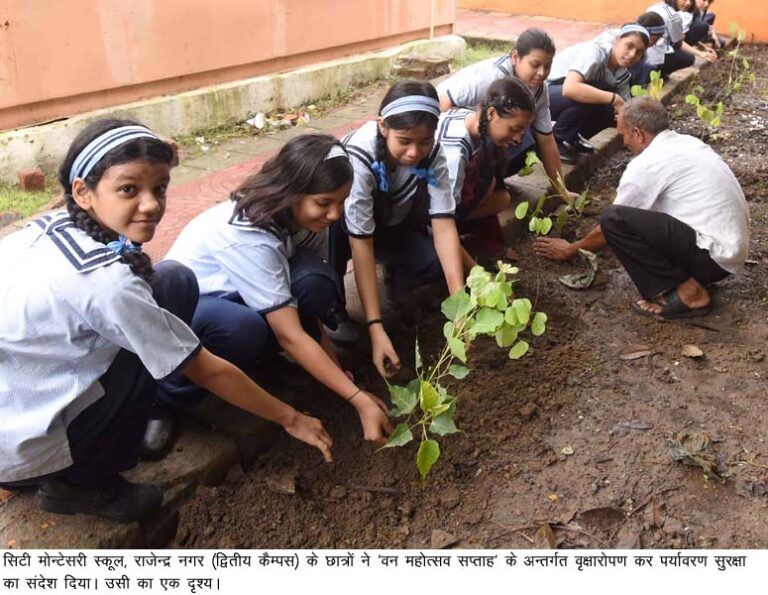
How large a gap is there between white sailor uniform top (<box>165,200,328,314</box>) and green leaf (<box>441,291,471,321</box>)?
18.6 inches

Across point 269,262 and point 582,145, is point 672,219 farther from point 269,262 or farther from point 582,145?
point 269,262

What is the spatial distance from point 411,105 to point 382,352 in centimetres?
83

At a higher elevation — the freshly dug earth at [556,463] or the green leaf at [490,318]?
the green leaf at [490,318]

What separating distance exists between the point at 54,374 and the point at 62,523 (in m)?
0.45

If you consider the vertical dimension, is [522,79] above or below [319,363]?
above

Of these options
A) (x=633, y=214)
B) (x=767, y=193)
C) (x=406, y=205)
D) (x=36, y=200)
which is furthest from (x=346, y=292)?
(x=767, y=193)

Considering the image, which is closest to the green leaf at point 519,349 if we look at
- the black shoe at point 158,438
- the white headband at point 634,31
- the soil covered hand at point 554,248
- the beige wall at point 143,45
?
the black shoe at point 158,438

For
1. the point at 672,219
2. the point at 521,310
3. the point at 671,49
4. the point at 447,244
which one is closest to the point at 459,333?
the point at 521,310

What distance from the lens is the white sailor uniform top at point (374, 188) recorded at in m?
2.53

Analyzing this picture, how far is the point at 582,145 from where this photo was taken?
15.3 feet

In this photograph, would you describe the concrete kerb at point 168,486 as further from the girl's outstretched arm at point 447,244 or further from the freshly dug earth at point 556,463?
the girl's outstretched arm at point 447,244

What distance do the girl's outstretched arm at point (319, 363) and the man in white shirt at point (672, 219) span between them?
1.61 meters

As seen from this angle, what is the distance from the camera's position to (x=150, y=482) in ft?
6.50

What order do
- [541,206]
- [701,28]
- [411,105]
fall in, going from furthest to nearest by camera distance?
[701,28] < [541,206] < [411,105]
